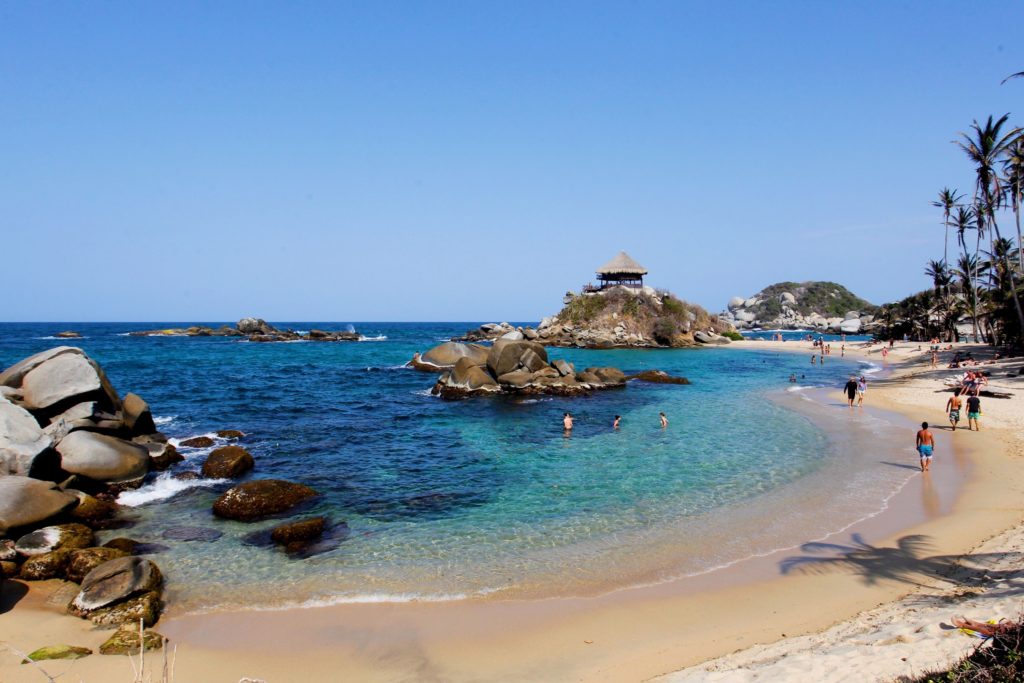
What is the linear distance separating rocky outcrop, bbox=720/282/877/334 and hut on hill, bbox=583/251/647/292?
278 ft

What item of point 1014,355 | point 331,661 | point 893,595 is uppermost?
point 1014,355

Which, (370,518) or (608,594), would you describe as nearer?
(608,594)

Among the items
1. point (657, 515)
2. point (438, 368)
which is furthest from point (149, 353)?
point (657, 515)

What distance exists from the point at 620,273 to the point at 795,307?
110m

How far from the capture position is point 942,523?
13.6 metres

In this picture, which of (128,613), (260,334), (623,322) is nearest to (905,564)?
(128,613)

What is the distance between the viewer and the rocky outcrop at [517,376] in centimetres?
3659

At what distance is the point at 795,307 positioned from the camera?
166750 mm

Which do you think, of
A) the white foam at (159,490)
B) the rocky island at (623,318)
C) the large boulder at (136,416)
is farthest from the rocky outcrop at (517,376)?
the rocky island at (623,318)

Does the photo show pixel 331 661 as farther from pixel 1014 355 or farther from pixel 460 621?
pixel 1014 355

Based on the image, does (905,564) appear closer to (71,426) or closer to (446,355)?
(71,426)

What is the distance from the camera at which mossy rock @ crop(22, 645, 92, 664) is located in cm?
852

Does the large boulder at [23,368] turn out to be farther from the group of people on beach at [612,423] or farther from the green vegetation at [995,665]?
the green vegetation at [995,665]

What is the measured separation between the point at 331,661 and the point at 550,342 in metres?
71.7
